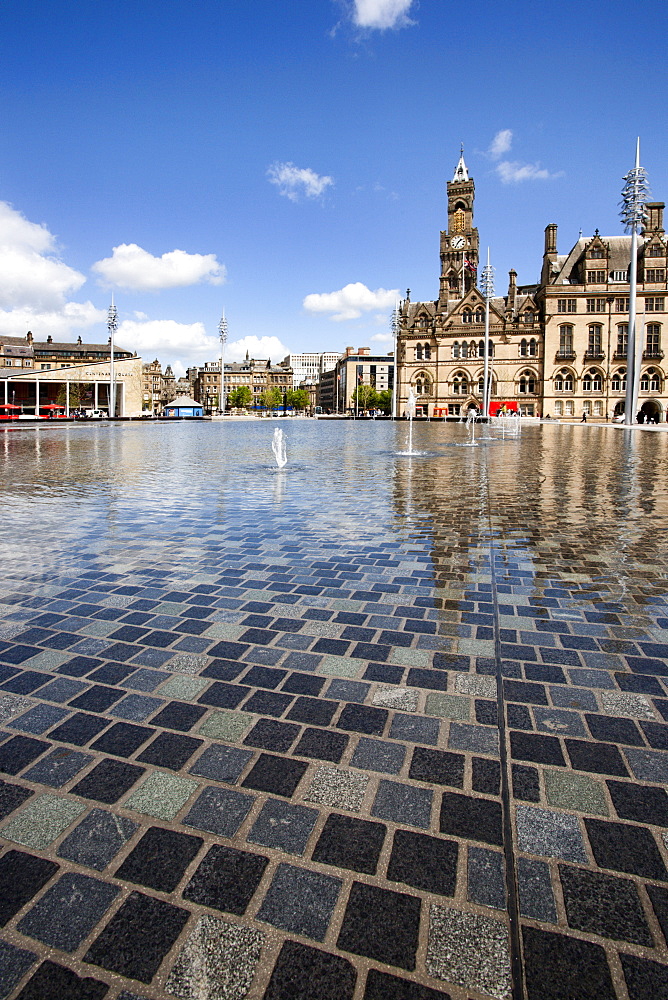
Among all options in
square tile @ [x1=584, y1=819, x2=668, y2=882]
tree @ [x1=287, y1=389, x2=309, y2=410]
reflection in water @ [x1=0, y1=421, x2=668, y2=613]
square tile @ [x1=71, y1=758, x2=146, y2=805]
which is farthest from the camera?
tree @ [x1=287, y1=389, x2=309, y2=410]

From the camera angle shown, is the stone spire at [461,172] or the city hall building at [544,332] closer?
the city hall building at [544,332]

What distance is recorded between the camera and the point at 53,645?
4090 mm

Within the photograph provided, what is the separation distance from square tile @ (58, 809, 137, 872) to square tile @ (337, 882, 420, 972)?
88cm

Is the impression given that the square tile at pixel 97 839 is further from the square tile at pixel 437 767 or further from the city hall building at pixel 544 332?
the city hall building at pixel 544 332

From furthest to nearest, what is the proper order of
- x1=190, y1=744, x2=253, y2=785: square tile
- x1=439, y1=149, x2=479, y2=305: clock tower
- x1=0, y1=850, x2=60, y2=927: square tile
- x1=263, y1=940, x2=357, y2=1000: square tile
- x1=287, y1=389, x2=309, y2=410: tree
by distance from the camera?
x1=287, y1=389, x2=309, y2=410: tree
x1=439, y1=149, x2=479, y2=305: clock tower
x1=190, y1=744, x2=253, y2=785: square tile
x1=0, y1=850, x2=60, y2=927: square tile
x1=263, y1=940, x2=357, y2=1000: square tile

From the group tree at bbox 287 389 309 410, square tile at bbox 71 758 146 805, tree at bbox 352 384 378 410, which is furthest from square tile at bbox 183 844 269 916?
tree at bbox 287 389 309 410

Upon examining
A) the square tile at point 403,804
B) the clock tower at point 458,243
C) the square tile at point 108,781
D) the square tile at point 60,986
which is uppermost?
the clock tower at point 458,243

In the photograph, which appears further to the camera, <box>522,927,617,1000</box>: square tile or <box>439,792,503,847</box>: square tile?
<box>439,792,503,847</box>: square tile

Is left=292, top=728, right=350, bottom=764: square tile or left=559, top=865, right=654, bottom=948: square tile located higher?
left=292, top=728, right=350, bottom=764: square tile

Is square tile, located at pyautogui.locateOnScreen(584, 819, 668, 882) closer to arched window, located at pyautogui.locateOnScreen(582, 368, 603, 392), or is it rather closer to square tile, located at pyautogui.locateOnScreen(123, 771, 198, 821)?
square tile, located at pyautogui.locateOnScreen(123, 771, 198, 821)

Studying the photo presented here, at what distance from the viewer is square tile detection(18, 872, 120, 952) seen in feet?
6.09

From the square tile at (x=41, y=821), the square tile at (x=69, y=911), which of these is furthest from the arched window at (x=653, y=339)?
the square tile at (x=69, y=911)

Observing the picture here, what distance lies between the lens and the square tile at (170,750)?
8.99 feet

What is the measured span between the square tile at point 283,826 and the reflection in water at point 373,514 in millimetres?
3172
